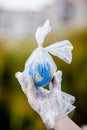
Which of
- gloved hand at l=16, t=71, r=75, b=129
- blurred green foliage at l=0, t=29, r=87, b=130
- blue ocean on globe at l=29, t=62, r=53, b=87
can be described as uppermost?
blue ocean on globe at l=29, t=62, r=53, b=87

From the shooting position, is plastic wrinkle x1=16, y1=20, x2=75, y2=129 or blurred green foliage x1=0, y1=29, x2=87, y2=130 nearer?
plastic wrinkle x1=16, y1=20, x2=75, y2=129

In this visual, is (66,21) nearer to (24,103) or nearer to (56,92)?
(24,103)

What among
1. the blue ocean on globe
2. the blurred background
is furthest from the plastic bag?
the blurred background

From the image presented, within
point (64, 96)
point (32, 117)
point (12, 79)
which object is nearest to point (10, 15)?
point (12, 79)

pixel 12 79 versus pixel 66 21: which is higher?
pixel 66 21

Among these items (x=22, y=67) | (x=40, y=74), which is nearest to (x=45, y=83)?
(x=40, y=74)

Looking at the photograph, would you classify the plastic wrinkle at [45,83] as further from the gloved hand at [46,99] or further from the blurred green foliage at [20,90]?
the blurred green foliage at [20,90]

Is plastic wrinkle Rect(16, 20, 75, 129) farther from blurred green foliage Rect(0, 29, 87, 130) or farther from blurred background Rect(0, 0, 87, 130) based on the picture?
blurred green foliage Rect(0, 29, 87, 130)

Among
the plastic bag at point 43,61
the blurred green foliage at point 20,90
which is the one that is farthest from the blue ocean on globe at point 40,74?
the blurred green foliage at point 20,90
